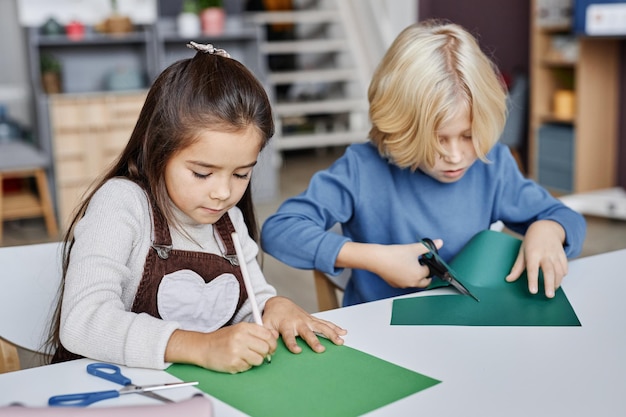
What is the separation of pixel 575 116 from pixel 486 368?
411cm

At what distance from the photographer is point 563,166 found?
4.88 metres

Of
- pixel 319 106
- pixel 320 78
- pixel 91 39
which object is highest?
pixel 91 39

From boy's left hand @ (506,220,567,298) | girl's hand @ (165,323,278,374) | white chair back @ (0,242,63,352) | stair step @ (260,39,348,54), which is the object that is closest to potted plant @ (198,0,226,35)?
stair step @ (260,39,348,54)

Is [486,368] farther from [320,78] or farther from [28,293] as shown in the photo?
[320,78]

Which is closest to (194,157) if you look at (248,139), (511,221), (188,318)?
(248,139)

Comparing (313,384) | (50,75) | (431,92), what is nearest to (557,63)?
(50,75)

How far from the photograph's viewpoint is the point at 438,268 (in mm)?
1221

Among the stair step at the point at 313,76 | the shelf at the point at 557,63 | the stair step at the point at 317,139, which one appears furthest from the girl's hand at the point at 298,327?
the stair step at the point at 313,76

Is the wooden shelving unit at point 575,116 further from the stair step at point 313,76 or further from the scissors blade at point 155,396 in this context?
the scissors blade at point 155,396

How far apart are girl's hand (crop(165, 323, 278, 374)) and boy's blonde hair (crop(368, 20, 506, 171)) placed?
57 centimetres

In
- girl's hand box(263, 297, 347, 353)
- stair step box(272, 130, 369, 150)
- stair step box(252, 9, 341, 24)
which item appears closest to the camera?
girl's hand box(263, 297, 347, 353)

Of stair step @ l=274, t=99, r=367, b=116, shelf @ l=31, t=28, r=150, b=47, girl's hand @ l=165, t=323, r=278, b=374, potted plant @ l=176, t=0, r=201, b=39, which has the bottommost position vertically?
stair step @ l=274, t=99, r=367, b=116

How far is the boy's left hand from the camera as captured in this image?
1205 mm

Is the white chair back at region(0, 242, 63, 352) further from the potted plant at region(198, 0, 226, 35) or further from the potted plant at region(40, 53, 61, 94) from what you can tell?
the potted plant at region(198, 0, 226, 35)
